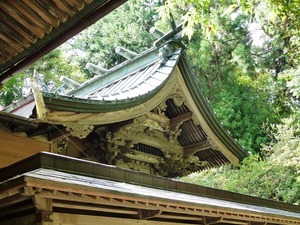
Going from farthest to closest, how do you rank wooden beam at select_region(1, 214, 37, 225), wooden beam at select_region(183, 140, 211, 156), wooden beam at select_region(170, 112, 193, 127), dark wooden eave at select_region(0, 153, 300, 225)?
wooden beam at select_region(183, 140, 211, 156) < wooden beam at select_region(170, 112, 193, 127) < wooden beam at select_region(1, 214, 37, 225) < dark wooden eave at select_region(0, 153, 300, 225)

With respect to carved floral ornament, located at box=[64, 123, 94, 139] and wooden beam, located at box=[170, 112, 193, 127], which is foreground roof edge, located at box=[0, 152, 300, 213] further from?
wooden beam, located at box=[170, 112, 193, 127]

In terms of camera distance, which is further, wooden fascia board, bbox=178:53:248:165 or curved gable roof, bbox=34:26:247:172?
wooden fascia board, bbox=178:53:248:165

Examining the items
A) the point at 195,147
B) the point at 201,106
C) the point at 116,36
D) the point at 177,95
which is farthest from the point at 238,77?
the point at 177,95

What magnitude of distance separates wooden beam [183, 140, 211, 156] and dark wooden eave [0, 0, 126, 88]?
21.6 feet

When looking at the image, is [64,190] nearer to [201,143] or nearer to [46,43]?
[46,43]

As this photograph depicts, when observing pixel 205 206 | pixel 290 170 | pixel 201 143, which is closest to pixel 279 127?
pixel 290 170

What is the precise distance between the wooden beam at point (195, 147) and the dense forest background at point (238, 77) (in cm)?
353

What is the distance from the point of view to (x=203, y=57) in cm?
2492

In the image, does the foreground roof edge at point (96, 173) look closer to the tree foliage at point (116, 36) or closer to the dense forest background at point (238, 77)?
the dense forest background at point (238, 77)

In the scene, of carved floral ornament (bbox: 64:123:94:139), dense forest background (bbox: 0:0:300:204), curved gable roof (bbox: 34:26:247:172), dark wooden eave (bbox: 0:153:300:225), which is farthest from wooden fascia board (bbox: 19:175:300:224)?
dense forest background (bbox: 0:0:300:204)

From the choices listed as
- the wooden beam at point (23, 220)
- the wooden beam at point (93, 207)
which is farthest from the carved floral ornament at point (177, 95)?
the wooden beam at point (23, 220)

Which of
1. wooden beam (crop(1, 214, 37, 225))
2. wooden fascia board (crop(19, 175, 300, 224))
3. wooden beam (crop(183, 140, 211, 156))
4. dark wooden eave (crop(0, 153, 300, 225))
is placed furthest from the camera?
wooden beam (crop(183, 140, 211, 156))

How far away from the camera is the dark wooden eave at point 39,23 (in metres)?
3.28

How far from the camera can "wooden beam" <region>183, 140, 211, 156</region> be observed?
979 cm
